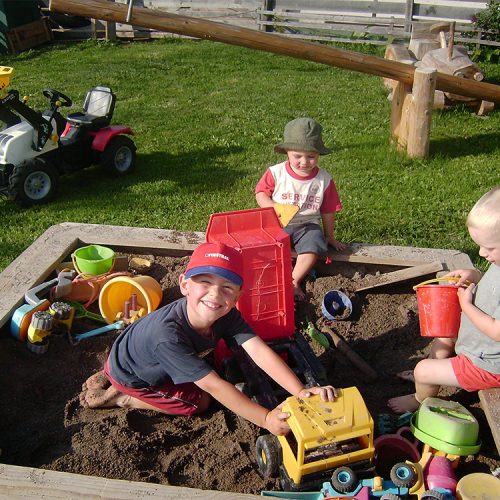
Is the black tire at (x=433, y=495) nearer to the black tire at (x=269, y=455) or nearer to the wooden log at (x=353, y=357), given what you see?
the black tire at (x=269, y=455)

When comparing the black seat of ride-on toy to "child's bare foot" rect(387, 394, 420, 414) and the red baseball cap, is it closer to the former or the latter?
the red baseball cap

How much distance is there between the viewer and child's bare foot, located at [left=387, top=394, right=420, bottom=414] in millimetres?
2531

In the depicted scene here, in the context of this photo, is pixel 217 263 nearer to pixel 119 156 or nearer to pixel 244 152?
pixel 119 156

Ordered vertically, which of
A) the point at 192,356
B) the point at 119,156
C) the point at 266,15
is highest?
the point at 192,356

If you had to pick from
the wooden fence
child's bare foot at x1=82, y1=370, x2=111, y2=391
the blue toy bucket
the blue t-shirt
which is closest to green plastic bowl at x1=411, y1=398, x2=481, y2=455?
the blue t-shirt

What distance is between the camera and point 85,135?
521 cm

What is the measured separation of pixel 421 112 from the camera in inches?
208

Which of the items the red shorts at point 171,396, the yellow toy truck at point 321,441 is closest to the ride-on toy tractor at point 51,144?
the red shorts at point 171,396

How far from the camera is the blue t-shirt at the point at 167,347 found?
7.06 ft

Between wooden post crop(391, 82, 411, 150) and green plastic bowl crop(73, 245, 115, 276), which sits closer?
green plastic bowl crop(73, 245, 115, 276)

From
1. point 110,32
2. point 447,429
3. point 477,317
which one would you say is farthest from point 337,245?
point 110,32

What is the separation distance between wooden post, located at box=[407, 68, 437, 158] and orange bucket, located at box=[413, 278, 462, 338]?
3031 millimetres

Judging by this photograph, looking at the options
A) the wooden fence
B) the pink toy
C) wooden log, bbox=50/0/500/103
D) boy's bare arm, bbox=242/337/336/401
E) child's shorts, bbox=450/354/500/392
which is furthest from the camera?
the wooden fence

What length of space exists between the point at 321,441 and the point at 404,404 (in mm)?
754
